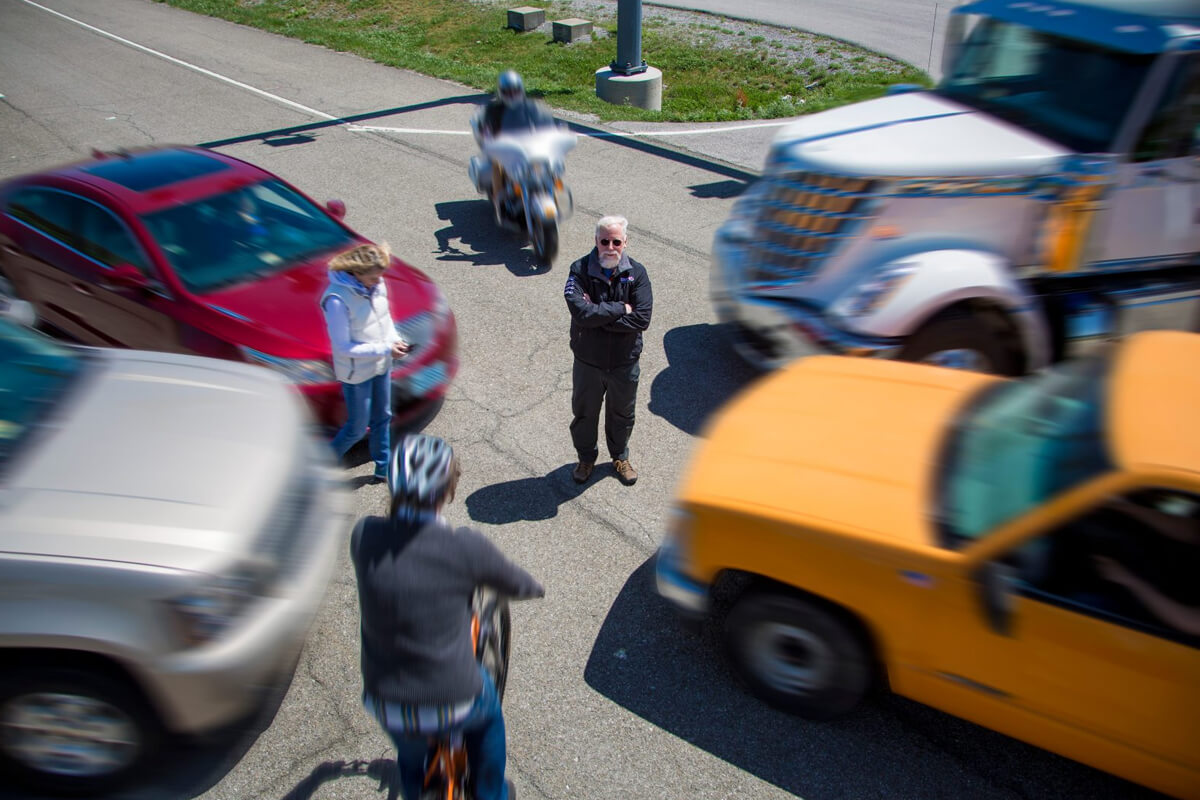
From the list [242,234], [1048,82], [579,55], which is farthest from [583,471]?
[579,55]

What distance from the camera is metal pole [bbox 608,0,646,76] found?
1336 centimetres

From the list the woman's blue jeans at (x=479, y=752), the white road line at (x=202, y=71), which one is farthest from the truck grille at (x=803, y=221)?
the white road line at (x=202, y=71)

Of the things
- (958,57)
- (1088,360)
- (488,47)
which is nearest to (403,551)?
(1088,360)

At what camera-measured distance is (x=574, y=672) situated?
14.1 ft

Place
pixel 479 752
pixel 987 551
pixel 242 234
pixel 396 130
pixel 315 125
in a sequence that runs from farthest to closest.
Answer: pixel 315 125 → pixel 396 130 → pixel 242 234 → pixel 987 551 → pixel 479 752

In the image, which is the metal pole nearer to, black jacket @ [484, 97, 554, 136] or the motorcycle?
the motorcycle

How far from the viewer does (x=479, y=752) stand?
3.18m

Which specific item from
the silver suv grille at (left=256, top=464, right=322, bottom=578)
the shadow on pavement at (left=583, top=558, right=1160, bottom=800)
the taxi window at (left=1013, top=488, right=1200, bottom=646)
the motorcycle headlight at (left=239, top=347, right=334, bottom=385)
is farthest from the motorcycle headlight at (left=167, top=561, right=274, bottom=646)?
the taxi window at (left=1013, top=488, right=1200, bottom=646)

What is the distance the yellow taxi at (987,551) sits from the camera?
316 centimetres

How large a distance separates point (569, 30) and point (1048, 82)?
42.2ft

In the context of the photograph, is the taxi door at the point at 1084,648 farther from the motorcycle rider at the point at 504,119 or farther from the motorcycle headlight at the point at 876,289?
the motorcycle rider at the point at 504,119

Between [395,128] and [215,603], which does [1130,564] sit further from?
[395,128]

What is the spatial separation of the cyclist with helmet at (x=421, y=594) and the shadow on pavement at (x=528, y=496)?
234cm

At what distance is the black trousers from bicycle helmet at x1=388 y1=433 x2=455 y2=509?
7.85 feet
